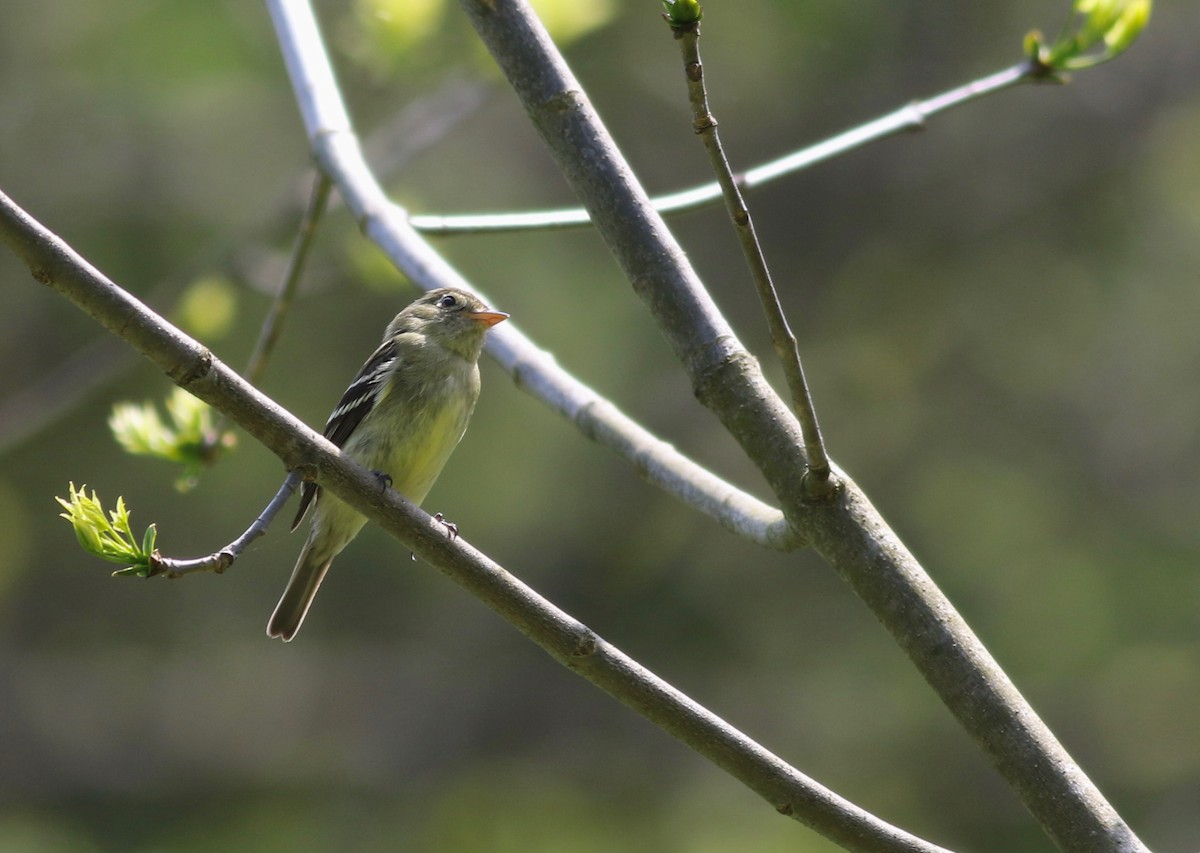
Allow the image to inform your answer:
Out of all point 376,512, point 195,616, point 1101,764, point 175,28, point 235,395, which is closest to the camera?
point 235,395

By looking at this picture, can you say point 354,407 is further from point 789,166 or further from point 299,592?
point 789,166

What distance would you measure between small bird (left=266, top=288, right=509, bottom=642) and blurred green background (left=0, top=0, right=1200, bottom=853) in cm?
371

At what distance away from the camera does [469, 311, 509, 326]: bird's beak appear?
4.18 metres

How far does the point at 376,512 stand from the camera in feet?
7.42

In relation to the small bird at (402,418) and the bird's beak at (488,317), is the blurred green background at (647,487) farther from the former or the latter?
the bird's beak at (488,317)

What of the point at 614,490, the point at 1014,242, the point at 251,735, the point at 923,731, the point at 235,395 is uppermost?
the point at 1014,242

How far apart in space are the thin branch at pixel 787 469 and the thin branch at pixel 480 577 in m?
0.23

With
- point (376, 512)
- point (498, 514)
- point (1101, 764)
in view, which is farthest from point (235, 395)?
point (1101, 764)

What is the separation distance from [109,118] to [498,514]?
3862 mm

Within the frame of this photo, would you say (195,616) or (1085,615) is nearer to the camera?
(1085,615)

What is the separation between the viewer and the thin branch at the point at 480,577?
2.05m

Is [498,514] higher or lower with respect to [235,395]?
higher

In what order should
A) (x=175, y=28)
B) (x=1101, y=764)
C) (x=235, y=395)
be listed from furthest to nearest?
(x=175, y=28) → (x=1101, y=764) → (x=235, y=395)

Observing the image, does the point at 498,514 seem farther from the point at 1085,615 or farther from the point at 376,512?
the point at 376,512
